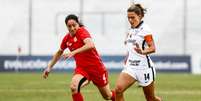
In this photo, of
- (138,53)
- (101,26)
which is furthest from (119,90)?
(101,26)

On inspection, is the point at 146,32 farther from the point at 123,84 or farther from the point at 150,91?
the point at 150,91

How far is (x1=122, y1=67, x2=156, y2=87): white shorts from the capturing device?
14352 mm

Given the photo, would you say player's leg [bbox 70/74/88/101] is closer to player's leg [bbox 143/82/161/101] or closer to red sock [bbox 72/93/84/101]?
red sock [bbox 72/93/84/101]

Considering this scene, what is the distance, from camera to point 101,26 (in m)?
54.8

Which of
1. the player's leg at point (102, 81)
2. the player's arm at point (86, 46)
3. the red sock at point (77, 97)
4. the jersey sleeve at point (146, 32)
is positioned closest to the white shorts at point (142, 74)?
the jersey sleeve at point (146, 32)

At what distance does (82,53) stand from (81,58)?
12 centimetres

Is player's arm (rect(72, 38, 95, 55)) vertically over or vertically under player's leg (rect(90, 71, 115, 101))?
over

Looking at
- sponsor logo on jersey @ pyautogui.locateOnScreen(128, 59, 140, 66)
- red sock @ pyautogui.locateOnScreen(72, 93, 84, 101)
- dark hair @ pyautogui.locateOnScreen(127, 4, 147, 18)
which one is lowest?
red sock @ pyautogui.locateOnScreen(72, 93, 84, 101)

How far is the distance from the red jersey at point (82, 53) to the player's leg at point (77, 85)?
0.96 feet

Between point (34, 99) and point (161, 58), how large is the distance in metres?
32.2

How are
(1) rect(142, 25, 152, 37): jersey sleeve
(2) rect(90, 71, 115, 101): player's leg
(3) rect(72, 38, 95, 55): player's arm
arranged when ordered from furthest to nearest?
(2) rect(90, 71, 115, 101): player's leg < (3) rect(72, 38, 95, 55): player's arm < (1) rect(142, 25, 152, 37): jersey sleeve

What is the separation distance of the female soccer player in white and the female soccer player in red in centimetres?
103

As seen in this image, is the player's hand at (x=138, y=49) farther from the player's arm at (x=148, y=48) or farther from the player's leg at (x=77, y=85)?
the player's leg at (x=77, y=85)

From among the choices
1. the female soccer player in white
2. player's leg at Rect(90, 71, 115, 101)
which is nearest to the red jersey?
player's leg at Rect(90, 71, 115, 101)
